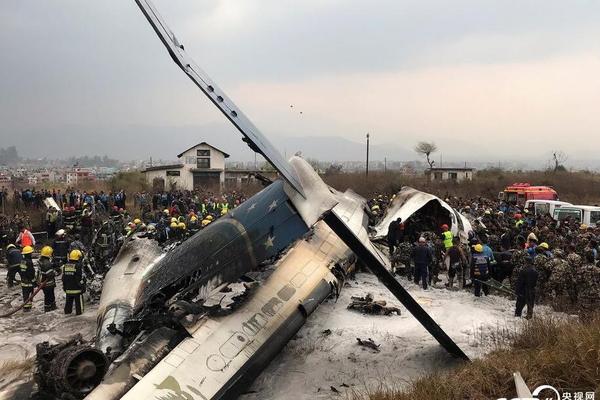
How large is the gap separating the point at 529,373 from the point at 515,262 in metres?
7.42

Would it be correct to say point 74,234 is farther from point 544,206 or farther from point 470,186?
point 470,186

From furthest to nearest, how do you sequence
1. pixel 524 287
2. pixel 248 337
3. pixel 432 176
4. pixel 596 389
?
pixel 432 176, pixel 524 287, pixel 248 337, pixel 596 389

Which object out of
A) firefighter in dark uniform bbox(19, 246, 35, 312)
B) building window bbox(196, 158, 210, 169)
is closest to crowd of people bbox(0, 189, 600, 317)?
firefighter in dark uniform bbox(19, 246, 35, 312)

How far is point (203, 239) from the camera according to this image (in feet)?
31.0

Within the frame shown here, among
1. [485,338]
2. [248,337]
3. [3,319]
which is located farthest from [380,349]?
[3,319]

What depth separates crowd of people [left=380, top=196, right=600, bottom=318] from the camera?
35.1 ft

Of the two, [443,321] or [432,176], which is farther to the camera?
[432,176]

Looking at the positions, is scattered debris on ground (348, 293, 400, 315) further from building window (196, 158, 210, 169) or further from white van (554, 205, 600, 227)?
building window (196, 158, 210, 169)

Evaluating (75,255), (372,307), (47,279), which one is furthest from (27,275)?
(372,307)

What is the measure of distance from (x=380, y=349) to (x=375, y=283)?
545cm

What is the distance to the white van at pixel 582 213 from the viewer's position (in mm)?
23141

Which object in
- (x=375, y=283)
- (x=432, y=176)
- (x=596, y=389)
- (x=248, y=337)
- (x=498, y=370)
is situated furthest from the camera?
(x=432, y=176)

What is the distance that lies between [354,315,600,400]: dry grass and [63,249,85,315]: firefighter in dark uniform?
917cm

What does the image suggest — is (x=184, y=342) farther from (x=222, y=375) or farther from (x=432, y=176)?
(x=432, y=176)
